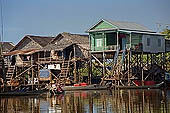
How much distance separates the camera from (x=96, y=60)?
157ft

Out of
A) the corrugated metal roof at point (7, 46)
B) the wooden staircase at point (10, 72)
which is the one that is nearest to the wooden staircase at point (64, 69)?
the wooden staircase at point (10, 72)

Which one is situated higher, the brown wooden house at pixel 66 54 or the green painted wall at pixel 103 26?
the green painted wall at pixel 103 26

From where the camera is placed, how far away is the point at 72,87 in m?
43.2

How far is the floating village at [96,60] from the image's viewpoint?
145 feet

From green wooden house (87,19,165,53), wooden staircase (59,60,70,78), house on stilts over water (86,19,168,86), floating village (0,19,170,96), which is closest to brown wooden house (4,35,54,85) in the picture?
floating village (0,19,170,96)

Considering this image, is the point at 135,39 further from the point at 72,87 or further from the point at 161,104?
the point at 161,104

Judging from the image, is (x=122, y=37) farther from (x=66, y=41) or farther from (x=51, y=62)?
(x=66, y=41)

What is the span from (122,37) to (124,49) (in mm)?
1811

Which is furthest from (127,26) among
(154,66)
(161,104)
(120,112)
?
(120,112)

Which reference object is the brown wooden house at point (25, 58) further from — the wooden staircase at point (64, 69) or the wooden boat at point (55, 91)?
the wooden boat at point (55, 91)

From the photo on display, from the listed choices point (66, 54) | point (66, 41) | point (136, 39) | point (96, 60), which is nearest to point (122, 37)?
point (136, 39)

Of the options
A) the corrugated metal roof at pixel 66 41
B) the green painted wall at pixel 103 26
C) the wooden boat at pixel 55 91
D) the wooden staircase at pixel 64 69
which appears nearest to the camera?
the wooden boat at pixel 55 91

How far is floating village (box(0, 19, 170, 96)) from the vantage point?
145 feet

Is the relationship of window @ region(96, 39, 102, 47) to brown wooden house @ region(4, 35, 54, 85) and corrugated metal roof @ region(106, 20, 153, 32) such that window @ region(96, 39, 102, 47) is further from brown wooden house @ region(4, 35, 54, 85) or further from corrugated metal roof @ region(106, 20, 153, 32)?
brown wooden house @ region(4, 35, 54, 85)
